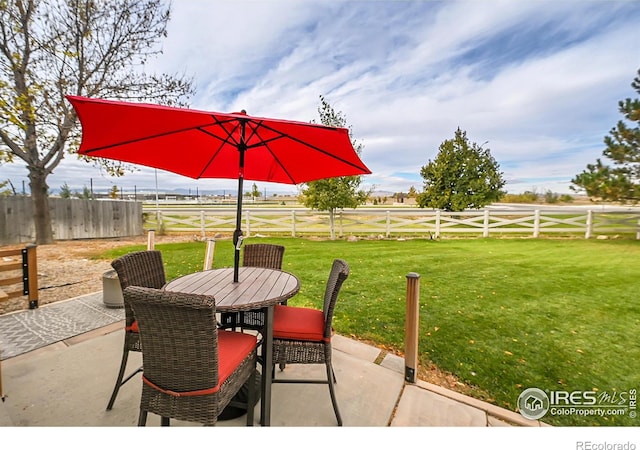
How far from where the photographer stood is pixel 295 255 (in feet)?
24.1

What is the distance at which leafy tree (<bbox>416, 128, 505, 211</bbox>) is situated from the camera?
13453 millimetres

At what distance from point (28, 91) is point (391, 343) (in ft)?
Answer: 29.5

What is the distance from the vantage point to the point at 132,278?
2252mm

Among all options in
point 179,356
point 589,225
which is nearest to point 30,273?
point 179,356

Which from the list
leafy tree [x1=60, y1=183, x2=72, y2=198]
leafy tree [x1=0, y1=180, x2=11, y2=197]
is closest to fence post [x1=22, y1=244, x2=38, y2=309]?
leafy tree [x1=0, y1=180, x2=11, y2=197]

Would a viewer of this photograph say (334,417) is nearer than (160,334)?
No

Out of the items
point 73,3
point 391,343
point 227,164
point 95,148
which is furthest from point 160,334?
point 73,3

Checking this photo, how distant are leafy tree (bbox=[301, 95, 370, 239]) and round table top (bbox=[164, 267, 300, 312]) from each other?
24.7 ft

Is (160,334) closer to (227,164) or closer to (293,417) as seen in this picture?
(293,417)

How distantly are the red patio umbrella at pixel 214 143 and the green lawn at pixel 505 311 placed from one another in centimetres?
189

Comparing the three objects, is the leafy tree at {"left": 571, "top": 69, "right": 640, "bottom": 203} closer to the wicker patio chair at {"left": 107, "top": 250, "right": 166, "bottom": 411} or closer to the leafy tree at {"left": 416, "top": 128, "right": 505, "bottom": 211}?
the leafy tree at {"left": 416, "top": 128, "right": 505, "bottom": 211}

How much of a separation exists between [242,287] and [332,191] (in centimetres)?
824

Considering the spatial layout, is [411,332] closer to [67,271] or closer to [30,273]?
[30,273]
